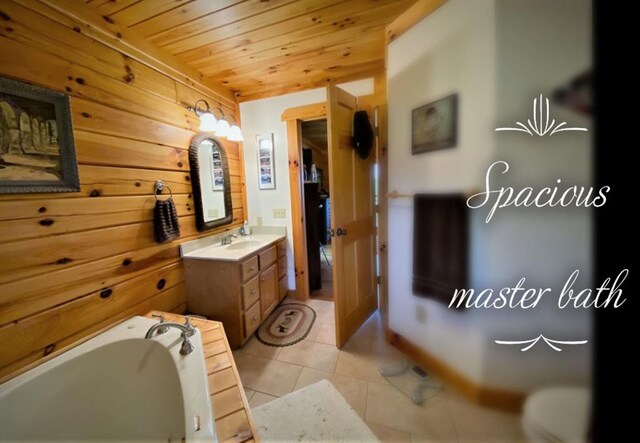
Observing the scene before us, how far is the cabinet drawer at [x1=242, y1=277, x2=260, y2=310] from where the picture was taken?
1765 mm

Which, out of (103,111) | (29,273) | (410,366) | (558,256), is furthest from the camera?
(103,111)

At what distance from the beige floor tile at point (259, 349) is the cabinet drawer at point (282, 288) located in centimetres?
60

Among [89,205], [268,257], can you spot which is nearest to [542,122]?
[89,205]

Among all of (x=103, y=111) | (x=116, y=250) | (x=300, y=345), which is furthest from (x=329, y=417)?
(x=103, y=111)

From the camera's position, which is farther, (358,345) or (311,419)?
(358,345)

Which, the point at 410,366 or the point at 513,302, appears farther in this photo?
the point at 410,366

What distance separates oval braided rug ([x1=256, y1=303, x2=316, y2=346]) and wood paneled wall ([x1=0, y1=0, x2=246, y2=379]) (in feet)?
2.38

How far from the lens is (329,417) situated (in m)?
1.19

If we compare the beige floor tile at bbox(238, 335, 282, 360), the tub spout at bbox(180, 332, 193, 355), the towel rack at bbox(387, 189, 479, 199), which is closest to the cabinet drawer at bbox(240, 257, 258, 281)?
the beige floor tile at bbox(238, 335, 282, 360)

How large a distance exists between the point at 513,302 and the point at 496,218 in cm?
16

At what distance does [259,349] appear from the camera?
1764 millimetres

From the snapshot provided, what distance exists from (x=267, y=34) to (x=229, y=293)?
1.85 metres

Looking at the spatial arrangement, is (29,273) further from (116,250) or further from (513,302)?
(513,302)

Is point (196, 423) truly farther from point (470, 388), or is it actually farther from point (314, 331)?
point (314, 331)
